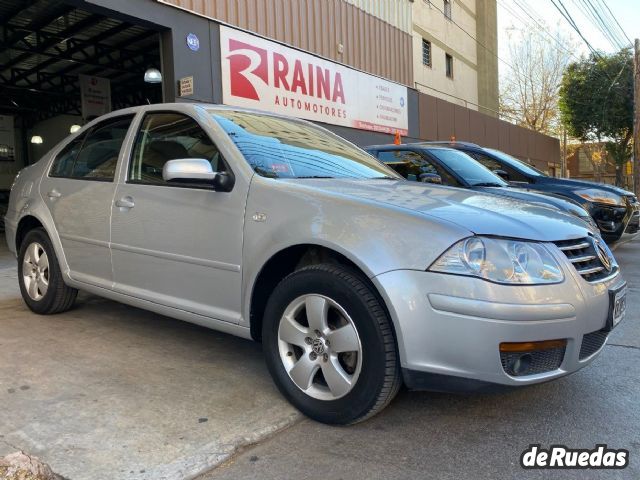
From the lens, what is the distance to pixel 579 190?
303 inches

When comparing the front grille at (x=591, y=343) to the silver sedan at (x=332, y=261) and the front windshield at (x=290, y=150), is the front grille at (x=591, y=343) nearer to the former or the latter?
the silver sedan at (x=332, y=261)

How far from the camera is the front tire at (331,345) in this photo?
2.47 m

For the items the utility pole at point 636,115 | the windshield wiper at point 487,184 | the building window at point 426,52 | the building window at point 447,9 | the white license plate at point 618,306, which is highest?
the building window at point 447,9

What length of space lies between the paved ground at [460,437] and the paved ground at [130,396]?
23cm

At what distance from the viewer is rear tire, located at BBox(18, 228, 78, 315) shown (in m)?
4.42

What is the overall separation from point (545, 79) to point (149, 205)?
112 feet

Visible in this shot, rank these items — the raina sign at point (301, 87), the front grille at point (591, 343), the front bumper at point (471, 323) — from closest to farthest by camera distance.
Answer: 1. the front bumper at point (471, 323)
2. the front grille at point (591, 343)
3. the raina sign at point (301, 87)

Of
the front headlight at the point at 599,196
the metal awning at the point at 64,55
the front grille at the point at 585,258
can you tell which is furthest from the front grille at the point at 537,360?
the metal awning at the point at 64,55

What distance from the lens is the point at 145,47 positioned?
48.0 ft

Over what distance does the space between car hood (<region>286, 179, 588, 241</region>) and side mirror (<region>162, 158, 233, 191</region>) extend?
41 cm

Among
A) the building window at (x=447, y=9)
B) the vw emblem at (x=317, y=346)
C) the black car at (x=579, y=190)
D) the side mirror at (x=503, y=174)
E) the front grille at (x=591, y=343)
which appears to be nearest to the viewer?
the front grille at (x=591, y=343)

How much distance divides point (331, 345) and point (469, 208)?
939mm

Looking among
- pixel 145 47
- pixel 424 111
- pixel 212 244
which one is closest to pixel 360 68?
pixel 424 111

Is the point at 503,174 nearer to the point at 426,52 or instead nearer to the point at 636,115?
the point at 636,115
